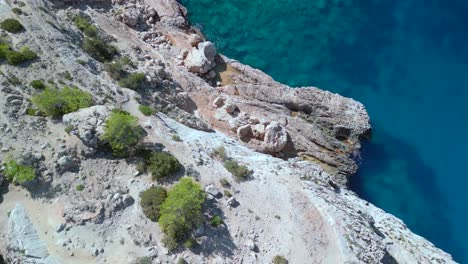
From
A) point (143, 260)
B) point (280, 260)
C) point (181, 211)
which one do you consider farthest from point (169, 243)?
point (280, 260)

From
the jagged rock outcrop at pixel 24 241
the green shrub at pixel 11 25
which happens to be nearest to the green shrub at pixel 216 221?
the jagged rock outcrop at pixel 24 241

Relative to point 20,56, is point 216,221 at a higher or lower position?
lower

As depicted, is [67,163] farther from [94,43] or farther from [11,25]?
[94,43]

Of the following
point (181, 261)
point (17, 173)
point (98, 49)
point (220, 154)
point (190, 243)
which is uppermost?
point (98, 49)

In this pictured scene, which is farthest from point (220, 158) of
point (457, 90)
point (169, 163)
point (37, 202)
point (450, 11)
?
point (450, 11)

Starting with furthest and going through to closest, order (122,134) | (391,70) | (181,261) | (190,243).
A: 1. (391,70)
2. (122,134)
3. (190,243)
4. (181,261)

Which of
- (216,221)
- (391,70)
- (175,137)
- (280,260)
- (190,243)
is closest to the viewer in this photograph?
(190,243)

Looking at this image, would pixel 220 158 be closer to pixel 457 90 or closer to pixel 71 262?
pixel 71 262

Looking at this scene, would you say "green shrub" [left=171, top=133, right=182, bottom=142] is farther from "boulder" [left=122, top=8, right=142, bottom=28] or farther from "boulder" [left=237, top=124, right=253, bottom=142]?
"boulder" [left=122, top=8, right=142, bottom=28]
